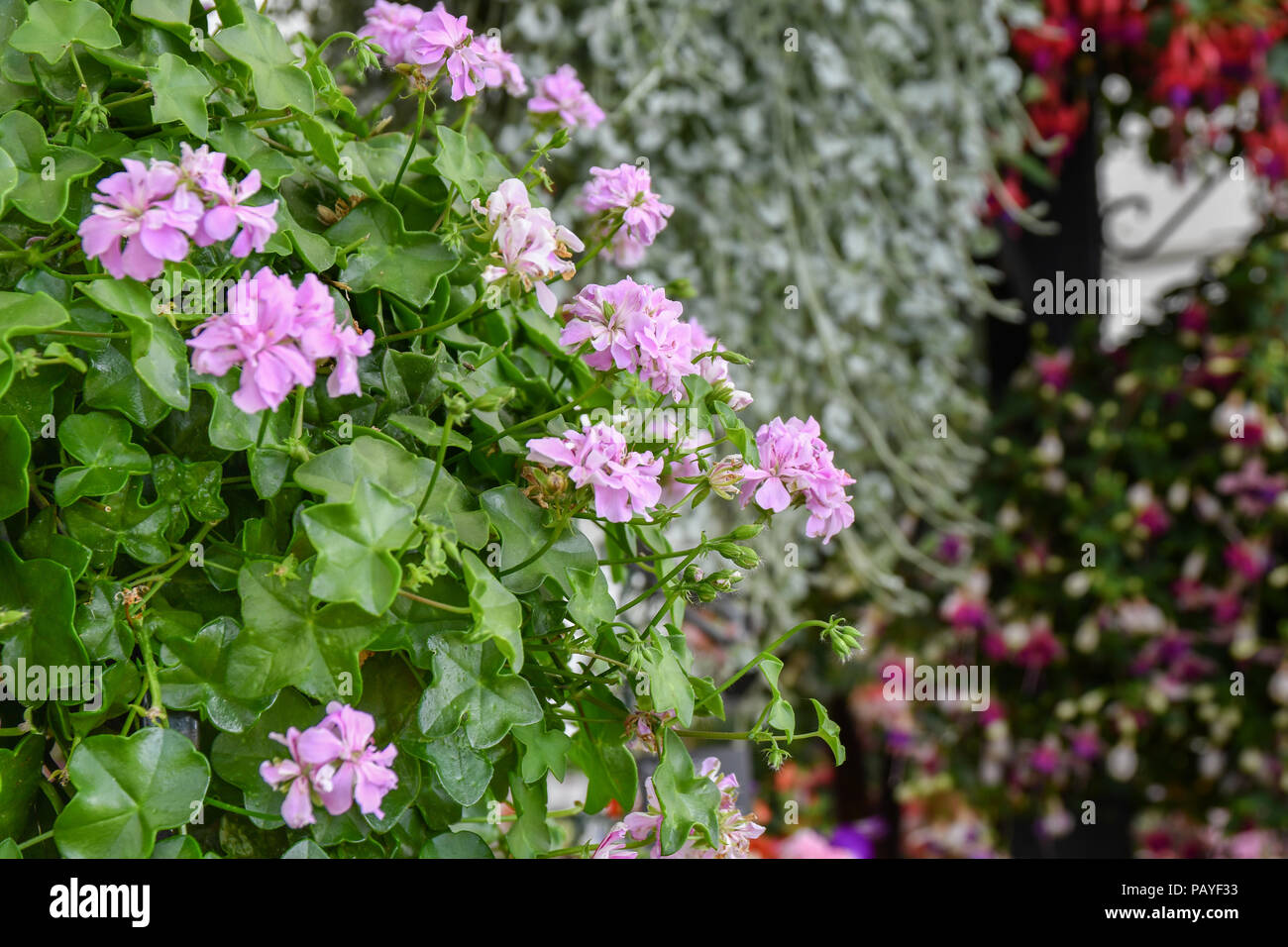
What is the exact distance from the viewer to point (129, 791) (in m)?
0.39

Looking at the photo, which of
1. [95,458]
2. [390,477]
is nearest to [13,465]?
[95,458]

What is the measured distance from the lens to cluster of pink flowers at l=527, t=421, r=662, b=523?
16.7 inches

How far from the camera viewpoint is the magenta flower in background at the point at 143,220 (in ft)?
1.23

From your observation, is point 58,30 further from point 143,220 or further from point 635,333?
point 635,333

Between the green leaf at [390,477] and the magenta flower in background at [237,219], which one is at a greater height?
the magenta flower in background at [237,219]

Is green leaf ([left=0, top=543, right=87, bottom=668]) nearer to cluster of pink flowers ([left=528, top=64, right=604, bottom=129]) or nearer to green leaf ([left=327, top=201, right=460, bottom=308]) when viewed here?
green leaf ([left=327, top=201, right=460, bottom=308])

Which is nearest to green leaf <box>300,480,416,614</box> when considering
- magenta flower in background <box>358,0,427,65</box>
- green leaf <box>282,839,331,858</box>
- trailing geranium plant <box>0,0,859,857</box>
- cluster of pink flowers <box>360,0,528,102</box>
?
trailing geranium plant <box>0,0,859,857</box>

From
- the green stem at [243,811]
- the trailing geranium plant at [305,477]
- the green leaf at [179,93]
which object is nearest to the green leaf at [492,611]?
the trailing geranium plant at [305,477]

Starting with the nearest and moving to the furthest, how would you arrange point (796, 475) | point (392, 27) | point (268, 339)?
point (268, 339) → point (796, 475) → point (392, 27)

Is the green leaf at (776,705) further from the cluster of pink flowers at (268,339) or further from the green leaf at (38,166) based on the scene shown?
the green leaf at (38,166)

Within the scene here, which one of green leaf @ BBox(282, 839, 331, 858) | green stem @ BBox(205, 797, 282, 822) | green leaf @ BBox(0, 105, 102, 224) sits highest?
green leaf @ BBox(0, 105, 102, 224)

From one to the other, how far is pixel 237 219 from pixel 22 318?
84 millimetres

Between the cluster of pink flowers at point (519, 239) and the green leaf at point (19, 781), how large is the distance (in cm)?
26
